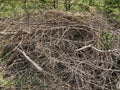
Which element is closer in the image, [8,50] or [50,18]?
[8,50]

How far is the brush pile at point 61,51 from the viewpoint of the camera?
4137mm

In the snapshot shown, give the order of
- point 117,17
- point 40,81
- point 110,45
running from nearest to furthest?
point 40,81, point 110,45, point 117,17

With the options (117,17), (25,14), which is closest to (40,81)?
(25,14)

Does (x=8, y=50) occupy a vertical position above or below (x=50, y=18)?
below

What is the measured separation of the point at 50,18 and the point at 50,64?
111 cm

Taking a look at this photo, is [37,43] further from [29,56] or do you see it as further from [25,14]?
[25,14]

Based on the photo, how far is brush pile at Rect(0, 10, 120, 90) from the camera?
414cm

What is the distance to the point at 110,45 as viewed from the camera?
479 centimetres

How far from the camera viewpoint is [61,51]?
4.54 metres

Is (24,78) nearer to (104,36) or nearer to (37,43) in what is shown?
(37,43)

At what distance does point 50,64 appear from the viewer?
4262mm

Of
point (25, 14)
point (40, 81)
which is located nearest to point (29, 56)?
point (40, 81)

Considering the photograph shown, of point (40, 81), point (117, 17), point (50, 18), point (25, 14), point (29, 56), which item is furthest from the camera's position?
point (117, 17)

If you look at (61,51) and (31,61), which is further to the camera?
(61,51)
